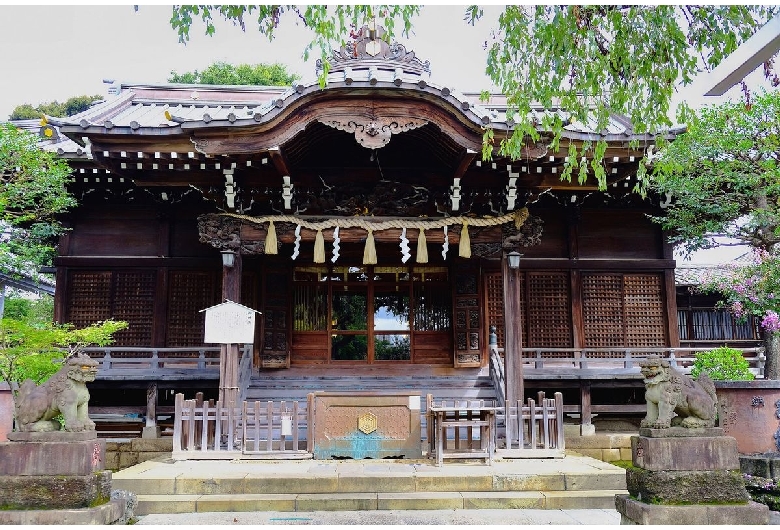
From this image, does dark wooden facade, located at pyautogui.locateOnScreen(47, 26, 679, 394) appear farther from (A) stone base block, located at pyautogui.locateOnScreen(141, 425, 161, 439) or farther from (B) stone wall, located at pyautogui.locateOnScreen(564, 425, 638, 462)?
(B) stone wall, located at pyautogui.locateOnScreen(564, 425, 638, 462)

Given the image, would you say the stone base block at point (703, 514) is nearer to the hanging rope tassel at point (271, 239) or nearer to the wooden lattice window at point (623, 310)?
the hanging rope tassel at point (271, 239)

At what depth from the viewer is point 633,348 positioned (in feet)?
40.6

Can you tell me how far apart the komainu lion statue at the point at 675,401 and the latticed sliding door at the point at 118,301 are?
988cm

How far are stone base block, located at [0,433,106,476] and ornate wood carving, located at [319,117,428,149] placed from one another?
19.0ft

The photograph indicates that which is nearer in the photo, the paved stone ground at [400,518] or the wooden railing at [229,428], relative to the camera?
the paved stone ground at [400,518]

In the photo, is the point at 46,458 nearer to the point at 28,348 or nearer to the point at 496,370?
the point at 28,348

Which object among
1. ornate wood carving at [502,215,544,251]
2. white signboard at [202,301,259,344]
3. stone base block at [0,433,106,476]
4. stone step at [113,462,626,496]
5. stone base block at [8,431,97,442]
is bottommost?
stone step at [113,462,626,496]

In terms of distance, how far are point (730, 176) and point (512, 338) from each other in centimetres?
482

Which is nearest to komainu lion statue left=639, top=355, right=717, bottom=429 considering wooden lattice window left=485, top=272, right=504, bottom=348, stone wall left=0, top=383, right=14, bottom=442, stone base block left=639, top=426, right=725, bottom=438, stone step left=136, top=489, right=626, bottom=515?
stone base block left=639, top=426, right=725, bottom=438

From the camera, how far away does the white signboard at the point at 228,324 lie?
10242mm

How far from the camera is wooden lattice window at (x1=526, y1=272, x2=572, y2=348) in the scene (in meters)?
13.1

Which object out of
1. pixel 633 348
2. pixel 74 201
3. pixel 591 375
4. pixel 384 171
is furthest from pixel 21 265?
pixel 633 348

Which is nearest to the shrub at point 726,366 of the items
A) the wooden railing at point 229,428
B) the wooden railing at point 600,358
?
the wooden railing at point 600,358

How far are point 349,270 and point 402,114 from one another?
464 cm
